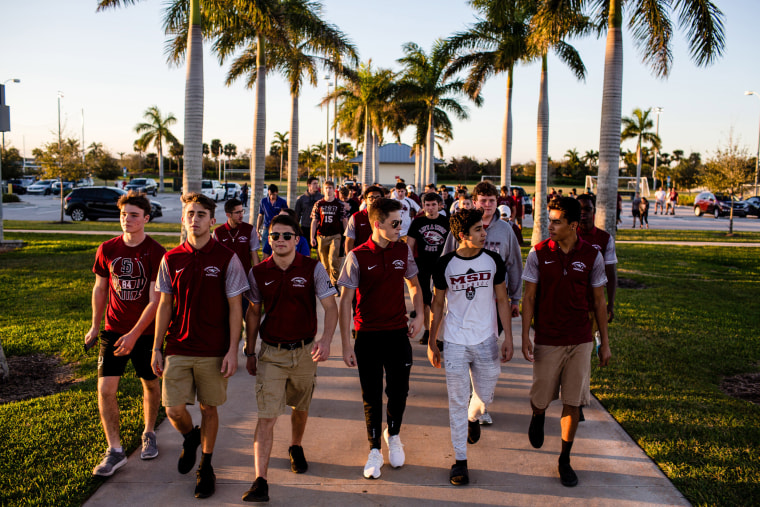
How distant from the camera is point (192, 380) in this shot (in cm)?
415

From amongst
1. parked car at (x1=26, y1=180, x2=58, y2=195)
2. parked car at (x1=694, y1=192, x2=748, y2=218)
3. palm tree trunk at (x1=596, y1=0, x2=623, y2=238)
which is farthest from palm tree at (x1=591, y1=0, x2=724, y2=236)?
parked car at (x1=26, y1=180, x2=58, y2=195)

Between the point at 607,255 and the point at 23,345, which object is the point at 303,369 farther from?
the point at 23,345

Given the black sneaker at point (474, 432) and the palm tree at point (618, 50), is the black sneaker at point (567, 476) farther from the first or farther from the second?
the palm tree at point (618, 50)

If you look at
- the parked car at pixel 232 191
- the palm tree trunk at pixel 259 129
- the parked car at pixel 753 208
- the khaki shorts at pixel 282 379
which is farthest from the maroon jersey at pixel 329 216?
the parked car at pixel 232 191

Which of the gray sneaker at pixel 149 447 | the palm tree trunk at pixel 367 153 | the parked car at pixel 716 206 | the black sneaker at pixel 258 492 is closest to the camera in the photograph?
the black sneaker at pixel 258 492

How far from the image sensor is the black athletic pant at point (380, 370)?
14.8 ft

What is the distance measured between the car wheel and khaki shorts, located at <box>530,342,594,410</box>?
2916cm

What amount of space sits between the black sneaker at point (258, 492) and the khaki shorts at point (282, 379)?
1.45ft

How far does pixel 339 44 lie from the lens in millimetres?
19516

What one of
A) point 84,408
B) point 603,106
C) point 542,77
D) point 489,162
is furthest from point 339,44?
point 489,162

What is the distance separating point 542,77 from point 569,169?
248 feet

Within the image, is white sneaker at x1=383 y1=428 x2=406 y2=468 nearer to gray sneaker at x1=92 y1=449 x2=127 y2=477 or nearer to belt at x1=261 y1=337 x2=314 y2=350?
belt at x1=261 y1=337 x2=314 y2=350

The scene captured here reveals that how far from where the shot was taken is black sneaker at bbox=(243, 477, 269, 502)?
3947 millimetres

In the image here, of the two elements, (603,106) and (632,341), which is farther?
(603,106)
